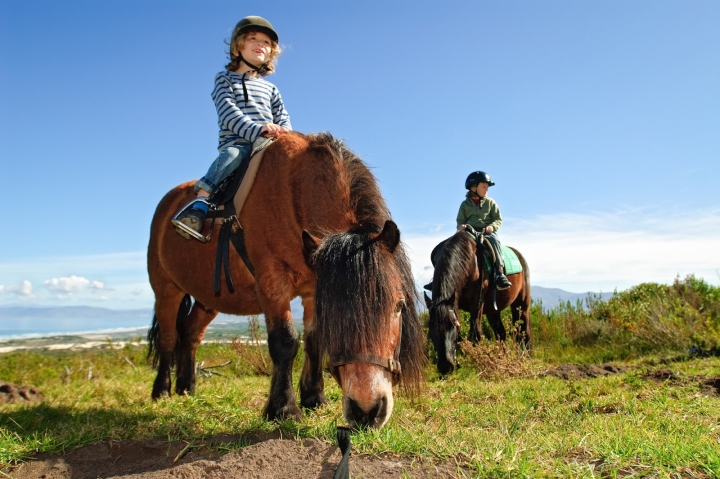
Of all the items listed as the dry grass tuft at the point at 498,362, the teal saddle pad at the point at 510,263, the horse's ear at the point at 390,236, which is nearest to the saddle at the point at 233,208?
the horse's ear at the point at 390,236

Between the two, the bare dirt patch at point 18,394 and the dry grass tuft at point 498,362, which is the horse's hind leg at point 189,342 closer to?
the bare dirt patch at point 18,394

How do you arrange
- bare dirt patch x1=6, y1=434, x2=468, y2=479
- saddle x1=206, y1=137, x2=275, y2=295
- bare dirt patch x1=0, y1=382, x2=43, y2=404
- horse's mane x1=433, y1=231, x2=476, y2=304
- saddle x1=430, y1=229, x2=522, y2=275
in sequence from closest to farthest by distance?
1. bare dirt patch x1=6, y1=434, x2=468, y2=479
2. saddle x1=206, y1=137, x2=275, y2=295
3. bare dirt patch x1=0, y1=382, x2=43, y2=404
4. horse's mane x1=433, y1=231, x2=476, y2=304
5. saddle x1=430, y1=229, x2=522, y2=275

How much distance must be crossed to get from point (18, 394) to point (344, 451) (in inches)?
204

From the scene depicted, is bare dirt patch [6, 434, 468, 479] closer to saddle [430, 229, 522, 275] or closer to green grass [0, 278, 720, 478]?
green grass [0, 278, 720, 478]

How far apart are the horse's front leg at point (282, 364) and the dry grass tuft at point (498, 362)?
132 inches

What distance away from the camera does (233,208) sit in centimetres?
423

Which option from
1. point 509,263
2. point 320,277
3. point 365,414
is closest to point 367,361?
point 365,414

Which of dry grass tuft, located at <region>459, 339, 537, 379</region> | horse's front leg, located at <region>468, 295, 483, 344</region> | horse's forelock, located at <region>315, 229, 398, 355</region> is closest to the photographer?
horse's forelock, located at <region>315, 229, 398, 355</region>

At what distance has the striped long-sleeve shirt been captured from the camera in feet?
14.2

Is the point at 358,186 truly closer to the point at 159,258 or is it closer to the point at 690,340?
the point at 159,258

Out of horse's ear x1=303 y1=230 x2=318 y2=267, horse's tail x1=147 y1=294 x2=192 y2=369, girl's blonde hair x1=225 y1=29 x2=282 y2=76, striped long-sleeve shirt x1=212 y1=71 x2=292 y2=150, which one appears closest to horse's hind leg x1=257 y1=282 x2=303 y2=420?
horse's ear x1=303 y1=230 x2=318 y2=267

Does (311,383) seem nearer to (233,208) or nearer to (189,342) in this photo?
(233,208)

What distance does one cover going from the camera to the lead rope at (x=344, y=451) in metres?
2.16

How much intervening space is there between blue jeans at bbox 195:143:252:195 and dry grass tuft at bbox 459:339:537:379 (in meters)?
3.98
